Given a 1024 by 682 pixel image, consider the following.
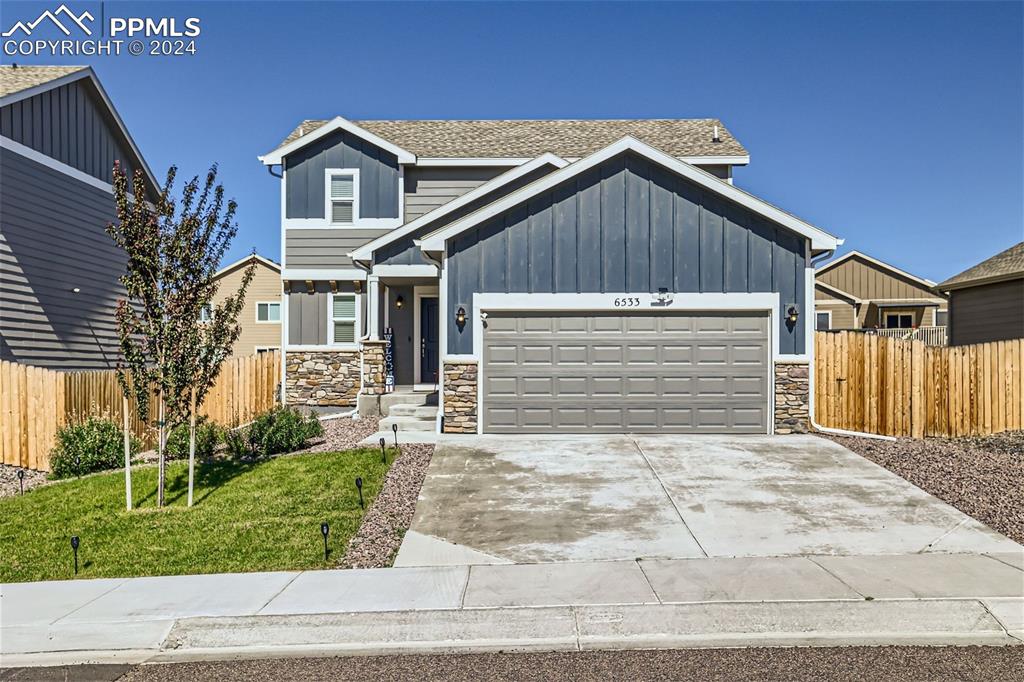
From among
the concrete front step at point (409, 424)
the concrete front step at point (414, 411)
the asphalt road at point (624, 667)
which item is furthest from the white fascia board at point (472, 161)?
the asphalt road at point (624, 667)

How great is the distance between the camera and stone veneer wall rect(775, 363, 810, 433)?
13.1m

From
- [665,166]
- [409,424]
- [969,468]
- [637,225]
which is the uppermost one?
[665,166]

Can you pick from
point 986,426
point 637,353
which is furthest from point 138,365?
A: point 986,426

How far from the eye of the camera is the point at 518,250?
43.9ft

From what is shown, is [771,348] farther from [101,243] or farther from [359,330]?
[101,243]

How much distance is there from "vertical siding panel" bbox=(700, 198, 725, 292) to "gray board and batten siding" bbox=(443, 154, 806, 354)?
0.06 feet

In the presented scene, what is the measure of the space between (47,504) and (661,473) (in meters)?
8.32

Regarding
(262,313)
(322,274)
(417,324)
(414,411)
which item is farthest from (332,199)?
(262,313)

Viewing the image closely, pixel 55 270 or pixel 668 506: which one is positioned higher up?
pixel 55 270

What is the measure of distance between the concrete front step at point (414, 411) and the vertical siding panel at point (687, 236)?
533 centimetres

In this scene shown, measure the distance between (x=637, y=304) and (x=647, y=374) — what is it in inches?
50.2

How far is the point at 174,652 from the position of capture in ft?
17.1

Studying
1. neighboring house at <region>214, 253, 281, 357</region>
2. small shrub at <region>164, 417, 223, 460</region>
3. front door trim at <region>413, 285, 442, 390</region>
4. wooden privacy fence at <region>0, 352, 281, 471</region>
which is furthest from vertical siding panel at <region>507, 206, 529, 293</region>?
neighboring house at <region>214, 253, 281, 357</region>

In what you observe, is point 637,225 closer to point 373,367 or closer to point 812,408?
point 812,408
